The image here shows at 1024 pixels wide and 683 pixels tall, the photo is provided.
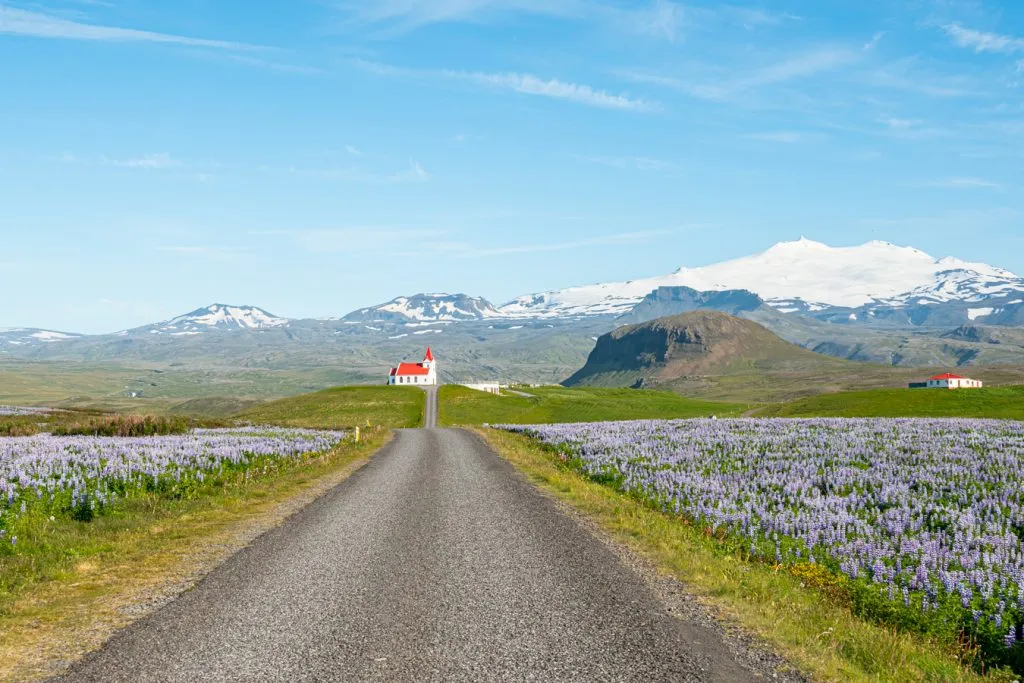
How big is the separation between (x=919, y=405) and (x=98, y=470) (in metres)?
82.0

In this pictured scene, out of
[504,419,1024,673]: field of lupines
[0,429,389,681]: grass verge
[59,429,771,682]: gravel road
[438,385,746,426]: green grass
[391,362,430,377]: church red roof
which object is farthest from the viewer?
[391,362,430,377]: church red roof

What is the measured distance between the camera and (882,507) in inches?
800

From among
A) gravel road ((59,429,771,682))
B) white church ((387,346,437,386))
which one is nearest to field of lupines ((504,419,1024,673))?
gravel road ((59,429,771,682))

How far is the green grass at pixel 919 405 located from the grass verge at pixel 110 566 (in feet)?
211

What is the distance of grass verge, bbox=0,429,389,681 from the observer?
36.2 ft

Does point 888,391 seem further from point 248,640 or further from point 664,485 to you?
point 248,640

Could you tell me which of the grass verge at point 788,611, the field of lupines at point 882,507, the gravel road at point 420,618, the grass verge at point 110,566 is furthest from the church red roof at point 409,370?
the gravel road at point 420,618

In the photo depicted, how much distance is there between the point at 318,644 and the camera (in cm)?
1064

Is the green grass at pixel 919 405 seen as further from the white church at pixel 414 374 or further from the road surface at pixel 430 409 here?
the white church at pixel 414 374

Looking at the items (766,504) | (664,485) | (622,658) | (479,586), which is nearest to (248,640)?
(479,586)

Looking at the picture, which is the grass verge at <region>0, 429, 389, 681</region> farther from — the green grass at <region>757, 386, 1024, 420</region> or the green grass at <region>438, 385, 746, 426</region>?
the green grass at <region>438, 385, 746, 426</region>

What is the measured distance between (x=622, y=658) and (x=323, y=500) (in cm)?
1674

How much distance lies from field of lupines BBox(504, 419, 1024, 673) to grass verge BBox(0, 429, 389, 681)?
11764mm

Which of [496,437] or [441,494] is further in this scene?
[496,437]
